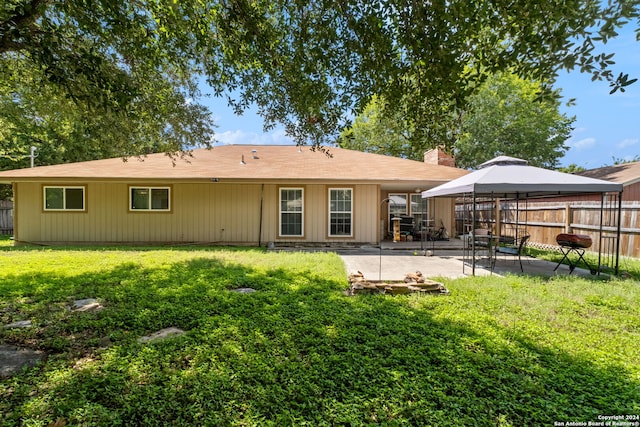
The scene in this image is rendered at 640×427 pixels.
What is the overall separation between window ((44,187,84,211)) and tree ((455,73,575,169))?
21890 mm

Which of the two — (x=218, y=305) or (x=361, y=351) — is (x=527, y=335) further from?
(x=218, y=305)

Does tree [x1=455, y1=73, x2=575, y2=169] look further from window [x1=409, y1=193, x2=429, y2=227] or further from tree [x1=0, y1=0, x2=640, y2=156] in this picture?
tree [x1=0, y1=0, x2=640, y2=156]

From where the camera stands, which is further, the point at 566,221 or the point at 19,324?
the point at 566,221

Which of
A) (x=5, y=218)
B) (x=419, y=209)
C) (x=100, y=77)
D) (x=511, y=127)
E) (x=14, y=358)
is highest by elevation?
(x=511, y=127)

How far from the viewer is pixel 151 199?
1086 cm

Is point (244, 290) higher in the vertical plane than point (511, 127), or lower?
lower

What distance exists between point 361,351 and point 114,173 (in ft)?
35.1

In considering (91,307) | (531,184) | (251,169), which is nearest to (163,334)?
(91,307)

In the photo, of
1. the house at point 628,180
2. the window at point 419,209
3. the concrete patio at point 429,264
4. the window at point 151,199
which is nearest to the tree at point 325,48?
the concrete patio at point 429,264

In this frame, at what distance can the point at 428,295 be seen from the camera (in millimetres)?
4906

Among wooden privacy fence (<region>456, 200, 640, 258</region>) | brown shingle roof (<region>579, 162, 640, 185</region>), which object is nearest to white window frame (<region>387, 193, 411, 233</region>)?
wooden privacy fence (<region>456, 200, 640, 258</region>)

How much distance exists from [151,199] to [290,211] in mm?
5004

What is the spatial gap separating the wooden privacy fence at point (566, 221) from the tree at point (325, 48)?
18.8ft

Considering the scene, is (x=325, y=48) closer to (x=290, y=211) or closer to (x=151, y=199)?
(x=290, y=211)
